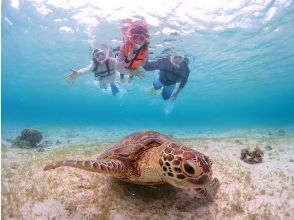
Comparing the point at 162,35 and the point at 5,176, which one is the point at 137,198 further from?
the point at 162,35

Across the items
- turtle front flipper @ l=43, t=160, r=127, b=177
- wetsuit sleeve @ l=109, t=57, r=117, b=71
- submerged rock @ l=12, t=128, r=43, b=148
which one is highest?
wetsuit sleeve @ l=109, t=57, r=117, b=71

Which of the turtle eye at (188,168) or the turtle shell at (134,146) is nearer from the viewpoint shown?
the turtle eye at (188,168)

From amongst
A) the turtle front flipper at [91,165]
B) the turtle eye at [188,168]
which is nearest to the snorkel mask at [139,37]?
the turtle front flipper at [91,165]

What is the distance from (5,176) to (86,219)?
3827 mm

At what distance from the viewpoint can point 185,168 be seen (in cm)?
382

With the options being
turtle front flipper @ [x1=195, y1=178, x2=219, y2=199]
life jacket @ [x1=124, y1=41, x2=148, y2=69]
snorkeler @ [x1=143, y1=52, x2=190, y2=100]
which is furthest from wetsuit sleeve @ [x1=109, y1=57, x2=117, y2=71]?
turtle front flipper @ [x1=195, y1=178, x2=219, y2=199]

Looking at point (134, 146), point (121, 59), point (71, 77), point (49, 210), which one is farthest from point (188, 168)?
point (121, 59)

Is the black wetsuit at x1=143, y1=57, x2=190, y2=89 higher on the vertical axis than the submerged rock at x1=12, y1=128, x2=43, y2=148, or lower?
higher

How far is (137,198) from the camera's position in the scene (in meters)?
5.39

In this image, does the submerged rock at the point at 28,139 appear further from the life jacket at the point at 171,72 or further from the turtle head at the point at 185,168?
the turtle head at the point at 185,168

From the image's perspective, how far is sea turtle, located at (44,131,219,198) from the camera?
3.82 m

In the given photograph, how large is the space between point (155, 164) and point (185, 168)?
696 millimetres

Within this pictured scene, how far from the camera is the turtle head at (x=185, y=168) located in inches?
149

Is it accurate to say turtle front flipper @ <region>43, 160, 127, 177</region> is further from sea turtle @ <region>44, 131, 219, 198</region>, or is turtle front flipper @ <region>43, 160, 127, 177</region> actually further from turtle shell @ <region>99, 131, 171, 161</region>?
turtle shell @ <region>99, 131, 171, 161</region>
